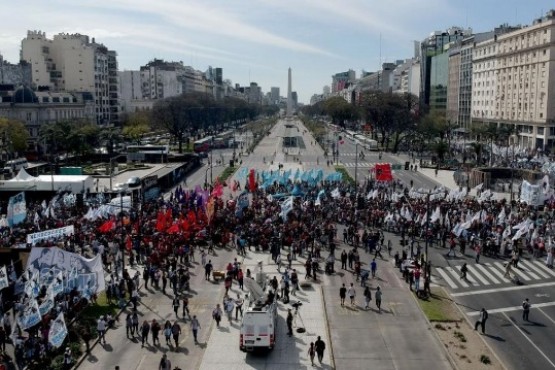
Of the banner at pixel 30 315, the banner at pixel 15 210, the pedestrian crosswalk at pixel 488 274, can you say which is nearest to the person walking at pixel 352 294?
the pedestrian crosswalk at pixel 488 274

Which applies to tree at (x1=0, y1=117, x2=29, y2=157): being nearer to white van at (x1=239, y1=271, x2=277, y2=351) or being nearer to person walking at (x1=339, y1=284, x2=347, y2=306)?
person walking at (x1=339, y1=284, x2=347, y2=306)

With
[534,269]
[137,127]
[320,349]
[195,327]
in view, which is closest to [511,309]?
[534,269]

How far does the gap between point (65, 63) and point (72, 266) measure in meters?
132

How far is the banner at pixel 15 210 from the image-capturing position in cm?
4003

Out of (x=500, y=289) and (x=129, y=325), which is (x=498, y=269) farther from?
Answer: (x=129, y=325)

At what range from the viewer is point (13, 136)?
294 feet

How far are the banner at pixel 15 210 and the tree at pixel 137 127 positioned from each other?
8136 centimetres

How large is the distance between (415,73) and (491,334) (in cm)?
18091

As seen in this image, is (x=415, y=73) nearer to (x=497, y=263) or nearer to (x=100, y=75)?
(x=100, y=75)

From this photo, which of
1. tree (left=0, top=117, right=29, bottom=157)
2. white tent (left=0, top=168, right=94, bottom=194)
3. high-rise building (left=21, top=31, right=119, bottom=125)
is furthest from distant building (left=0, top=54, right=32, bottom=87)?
white tent (left=0, top=168, right=94, bottom=194)

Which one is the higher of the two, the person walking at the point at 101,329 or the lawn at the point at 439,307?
the person walking at the point at 101,329

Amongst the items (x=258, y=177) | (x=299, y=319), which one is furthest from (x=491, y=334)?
(x=258, y=177)

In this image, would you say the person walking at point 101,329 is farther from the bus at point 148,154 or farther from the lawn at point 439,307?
the bus at point 148,154

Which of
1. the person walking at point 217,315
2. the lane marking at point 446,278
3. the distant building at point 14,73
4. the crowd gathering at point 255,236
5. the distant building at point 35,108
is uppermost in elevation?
the distant building at point 14,73
